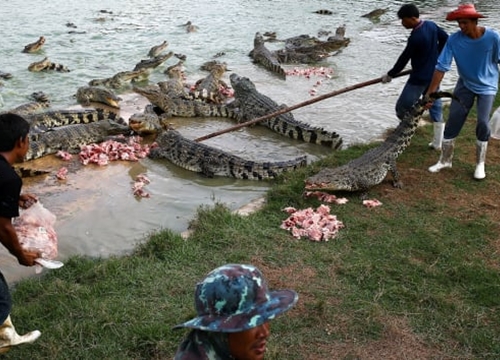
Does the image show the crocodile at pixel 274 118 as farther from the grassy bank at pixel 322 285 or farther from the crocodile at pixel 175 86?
the grassy bank at pixel 322 285

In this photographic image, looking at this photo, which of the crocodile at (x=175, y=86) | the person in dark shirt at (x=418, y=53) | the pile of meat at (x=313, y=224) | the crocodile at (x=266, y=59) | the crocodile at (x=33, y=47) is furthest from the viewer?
the crocodile at (x=33, y=47)

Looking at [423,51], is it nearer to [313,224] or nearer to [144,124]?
[313,224]

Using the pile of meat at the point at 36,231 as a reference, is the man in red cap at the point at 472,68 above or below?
above

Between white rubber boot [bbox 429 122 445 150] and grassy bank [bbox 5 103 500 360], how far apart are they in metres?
1.55

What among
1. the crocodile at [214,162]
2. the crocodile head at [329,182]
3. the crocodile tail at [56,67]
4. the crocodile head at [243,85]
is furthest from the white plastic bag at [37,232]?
the crocodile tail at [56,67]

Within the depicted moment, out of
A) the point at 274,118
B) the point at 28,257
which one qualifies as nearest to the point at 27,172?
the point at 28,257

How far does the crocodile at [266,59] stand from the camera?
13.6 metres

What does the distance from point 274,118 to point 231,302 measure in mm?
7563

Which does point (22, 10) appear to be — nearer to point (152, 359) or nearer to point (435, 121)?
point (435, 121)

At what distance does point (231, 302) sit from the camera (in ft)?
6.56

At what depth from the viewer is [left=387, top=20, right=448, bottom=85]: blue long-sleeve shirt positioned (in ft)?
22.7

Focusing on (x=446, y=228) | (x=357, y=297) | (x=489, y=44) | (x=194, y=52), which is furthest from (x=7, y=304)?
(x=194, y=52)

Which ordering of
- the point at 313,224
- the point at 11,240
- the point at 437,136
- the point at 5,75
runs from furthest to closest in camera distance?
1. the point at 5,75
2. the point at 437,136
3. the point at 313,224
4. the point at 11,240

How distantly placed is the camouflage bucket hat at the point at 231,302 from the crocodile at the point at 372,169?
4290 millimetres
